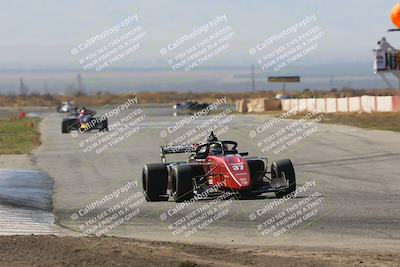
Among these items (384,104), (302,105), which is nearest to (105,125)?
(384,104)

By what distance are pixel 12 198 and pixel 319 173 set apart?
10041 mm

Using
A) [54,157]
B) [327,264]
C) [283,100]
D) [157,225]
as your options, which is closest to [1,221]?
[157,225]

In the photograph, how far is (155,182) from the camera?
1848 centimetres

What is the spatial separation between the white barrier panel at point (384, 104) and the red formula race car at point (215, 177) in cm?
3983

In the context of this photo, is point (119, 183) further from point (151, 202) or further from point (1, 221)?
point (1, 221)

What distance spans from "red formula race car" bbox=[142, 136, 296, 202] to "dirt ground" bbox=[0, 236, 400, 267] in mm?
4742

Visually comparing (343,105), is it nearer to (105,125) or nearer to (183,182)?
(105,125)

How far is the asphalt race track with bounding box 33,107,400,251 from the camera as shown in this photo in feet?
47.6

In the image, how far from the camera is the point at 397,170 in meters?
25.9

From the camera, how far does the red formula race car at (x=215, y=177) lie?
57.4 feet

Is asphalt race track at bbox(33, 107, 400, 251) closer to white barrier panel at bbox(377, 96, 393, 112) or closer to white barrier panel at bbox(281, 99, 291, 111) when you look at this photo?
→ white barrier panel at bbox(377, 96, 393, 112)

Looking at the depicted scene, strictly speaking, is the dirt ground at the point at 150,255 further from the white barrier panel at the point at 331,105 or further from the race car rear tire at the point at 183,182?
the white barrier panel at the point at 331,105

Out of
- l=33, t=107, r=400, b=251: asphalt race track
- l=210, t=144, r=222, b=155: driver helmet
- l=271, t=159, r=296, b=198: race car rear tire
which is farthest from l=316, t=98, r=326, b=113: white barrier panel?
l=271, t=159, r=296, b=198: race car rear tire

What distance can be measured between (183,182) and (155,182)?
115 cm
